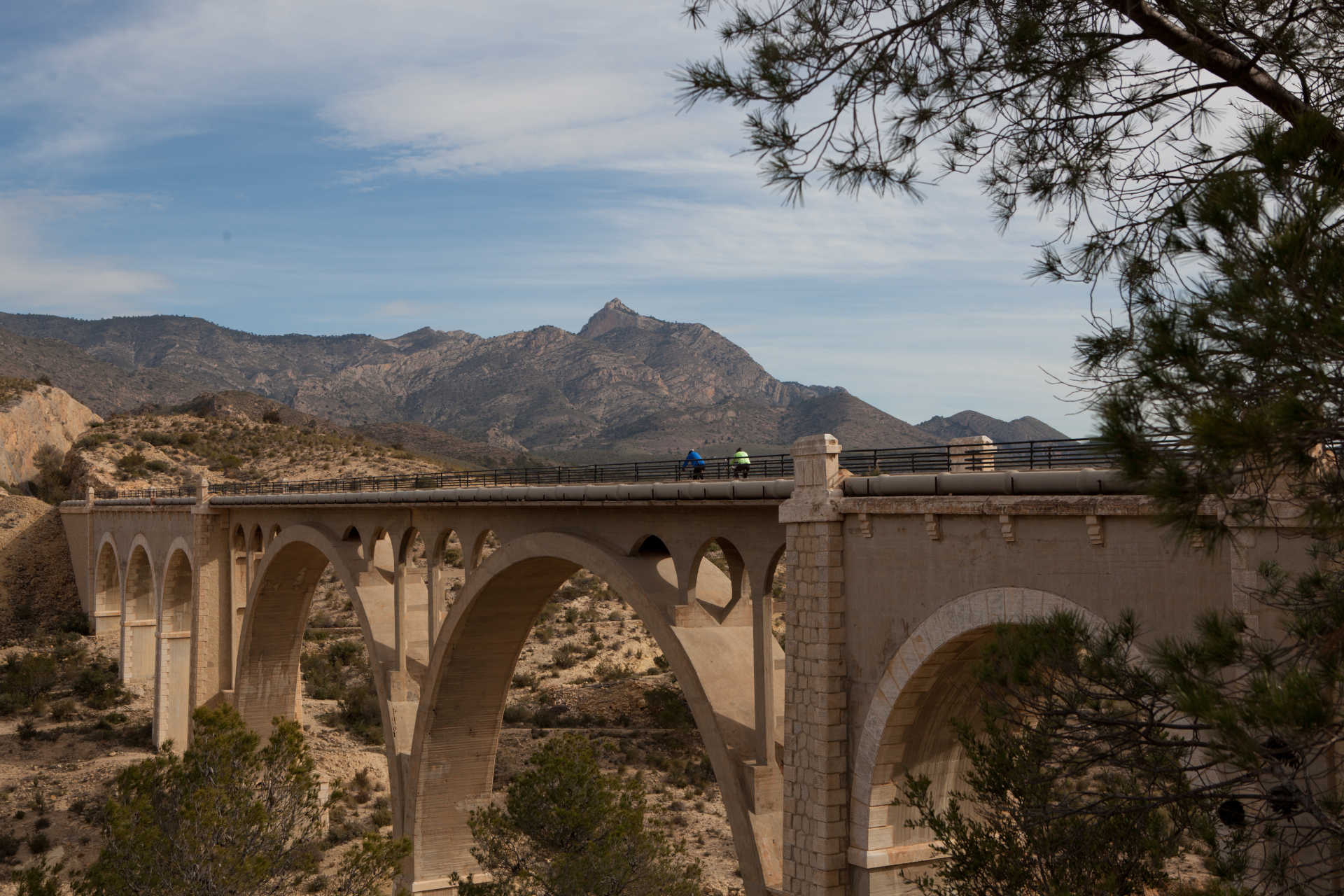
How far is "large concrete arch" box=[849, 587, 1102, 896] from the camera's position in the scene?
37.0ft

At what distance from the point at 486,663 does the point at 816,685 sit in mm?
12412

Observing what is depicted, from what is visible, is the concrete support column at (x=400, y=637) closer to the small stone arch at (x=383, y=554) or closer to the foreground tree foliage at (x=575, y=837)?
the small stone arch at (x=383, y=554)

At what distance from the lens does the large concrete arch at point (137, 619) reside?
1677 inches

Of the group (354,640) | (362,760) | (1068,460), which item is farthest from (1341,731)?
(354,640)

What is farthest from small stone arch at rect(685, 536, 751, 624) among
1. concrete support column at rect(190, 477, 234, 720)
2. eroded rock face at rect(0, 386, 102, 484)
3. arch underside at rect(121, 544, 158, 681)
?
eroded rock face at rect(0, 386, 102, 484)

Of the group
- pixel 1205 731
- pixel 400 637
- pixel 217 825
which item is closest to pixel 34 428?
pixel 400 637

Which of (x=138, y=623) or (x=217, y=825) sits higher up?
(x=217, y=825)

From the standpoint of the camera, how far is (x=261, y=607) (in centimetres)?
3269

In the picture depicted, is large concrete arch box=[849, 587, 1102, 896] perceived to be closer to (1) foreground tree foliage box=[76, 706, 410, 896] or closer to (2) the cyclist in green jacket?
(2) the cyclist in green jacket

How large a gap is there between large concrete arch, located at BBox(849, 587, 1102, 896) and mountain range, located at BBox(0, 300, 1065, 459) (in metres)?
92.4

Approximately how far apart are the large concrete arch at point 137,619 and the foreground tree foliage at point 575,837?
98.0ft

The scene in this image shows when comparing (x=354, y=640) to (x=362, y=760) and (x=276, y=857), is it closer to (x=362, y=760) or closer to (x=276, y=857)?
(x=362, y=760)

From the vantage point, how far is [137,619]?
43031 mm

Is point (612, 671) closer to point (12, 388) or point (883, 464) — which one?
point (883, 464)
